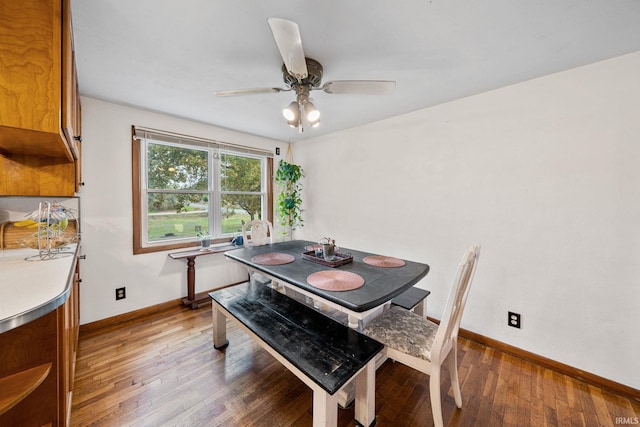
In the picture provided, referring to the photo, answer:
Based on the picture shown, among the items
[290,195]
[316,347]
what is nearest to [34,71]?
[316,347]

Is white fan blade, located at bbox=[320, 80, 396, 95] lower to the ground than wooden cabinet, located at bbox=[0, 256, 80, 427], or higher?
higher

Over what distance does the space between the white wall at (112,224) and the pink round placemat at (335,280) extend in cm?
215

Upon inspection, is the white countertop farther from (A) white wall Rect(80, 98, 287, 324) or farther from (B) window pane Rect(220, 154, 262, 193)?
(B) window pane Rect(220, 154, 262, 193)

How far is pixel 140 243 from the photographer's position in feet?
8.46

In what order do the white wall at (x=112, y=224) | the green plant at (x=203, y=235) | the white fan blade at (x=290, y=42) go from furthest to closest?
the green plant at (x=203, y=235), the white wall at (x=112, y=224), the white fan blade at (x=290, y=42)

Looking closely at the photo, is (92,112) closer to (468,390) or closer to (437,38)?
A: (437,38)

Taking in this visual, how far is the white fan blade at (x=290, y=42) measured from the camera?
1.03 meters

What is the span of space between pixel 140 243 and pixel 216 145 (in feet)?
4.80

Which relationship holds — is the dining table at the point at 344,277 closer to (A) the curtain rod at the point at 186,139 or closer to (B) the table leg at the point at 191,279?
(B) the table leg at the point at 191,279

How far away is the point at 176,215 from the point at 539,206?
12.1ft

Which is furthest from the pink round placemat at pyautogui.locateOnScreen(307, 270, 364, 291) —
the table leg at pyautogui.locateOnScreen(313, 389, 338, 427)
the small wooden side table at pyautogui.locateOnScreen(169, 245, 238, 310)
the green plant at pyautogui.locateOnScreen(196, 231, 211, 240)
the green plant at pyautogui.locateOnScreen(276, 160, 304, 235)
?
the green plant at pyautogui.locateOnScreen(276, 160, 304, 235)

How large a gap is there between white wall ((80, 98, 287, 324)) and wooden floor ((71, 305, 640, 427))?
1.67 feet

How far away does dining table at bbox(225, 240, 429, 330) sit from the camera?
126 centimetres

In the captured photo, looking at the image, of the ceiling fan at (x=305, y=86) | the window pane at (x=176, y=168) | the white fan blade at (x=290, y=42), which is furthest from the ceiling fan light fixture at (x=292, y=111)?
the window pane at (x=176, y=168)
